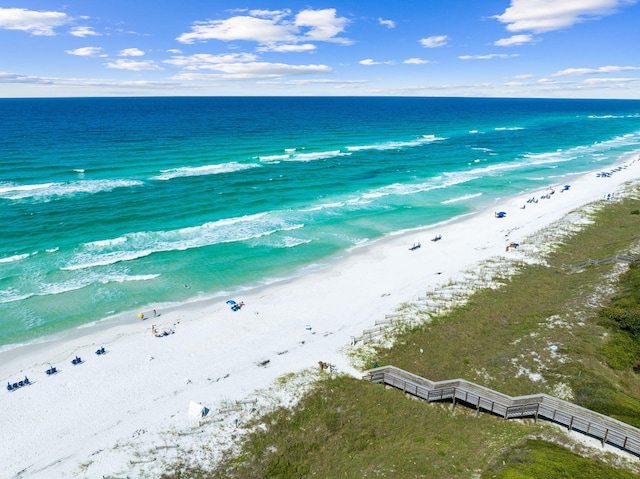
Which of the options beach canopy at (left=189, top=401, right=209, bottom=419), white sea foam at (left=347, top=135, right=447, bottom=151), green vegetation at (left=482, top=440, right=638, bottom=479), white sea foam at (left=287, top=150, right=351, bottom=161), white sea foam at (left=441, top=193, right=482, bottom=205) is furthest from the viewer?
white sea foam at (left=347, top=135, right=447, bottom=151)

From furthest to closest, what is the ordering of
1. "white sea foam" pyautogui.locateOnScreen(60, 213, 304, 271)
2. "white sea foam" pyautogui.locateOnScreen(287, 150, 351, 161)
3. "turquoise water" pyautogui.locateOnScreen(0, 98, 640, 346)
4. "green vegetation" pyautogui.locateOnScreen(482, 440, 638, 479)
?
"white sea foam" pyautogui.locateOnScreen(287, 150, 351, 161) → "white sea foam" pyautogui.locateOnScreen(60, 213, 304, 271) → "turquoise water" pyautogui.locateOnScreen(0, 98, 640, 346) → "green vegetation" pyautogui.locateOnScreen(482, 440, 638, 479)

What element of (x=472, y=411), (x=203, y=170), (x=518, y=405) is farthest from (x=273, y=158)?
(x=518, y=405)

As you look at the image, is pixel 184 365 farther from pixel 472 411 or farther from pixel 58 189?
pixel 58 189

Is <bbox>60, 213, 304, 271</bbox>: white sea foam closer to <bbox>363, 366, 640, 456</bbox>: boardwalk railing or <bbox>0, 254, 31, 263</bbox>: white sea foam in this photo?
<bbox>0, 254, 31, 263</bbox>: white sea foam


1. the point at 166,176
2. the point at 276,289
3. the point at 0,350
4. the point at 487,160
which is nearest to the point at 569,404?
the point at 276,289

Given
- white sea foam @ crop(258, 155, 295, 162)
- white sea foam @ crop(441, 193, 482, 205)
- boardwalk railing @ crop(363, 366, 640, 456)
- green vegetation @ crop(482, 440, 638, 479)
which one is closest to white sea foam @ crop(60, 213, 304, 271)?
white sea foam @ crop(441, 193, 482, 205)

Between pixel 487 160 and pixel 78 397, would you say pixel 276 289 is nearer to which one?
pixel 78 397

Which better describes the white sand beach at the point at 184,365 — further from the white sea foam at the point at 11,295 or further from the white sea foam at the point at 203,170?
the white sea foam at the point at 203,170

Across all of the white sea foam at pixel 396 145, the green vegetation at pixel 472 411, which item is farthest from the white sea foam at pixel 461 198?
the white sea foam at pixel 396 145
